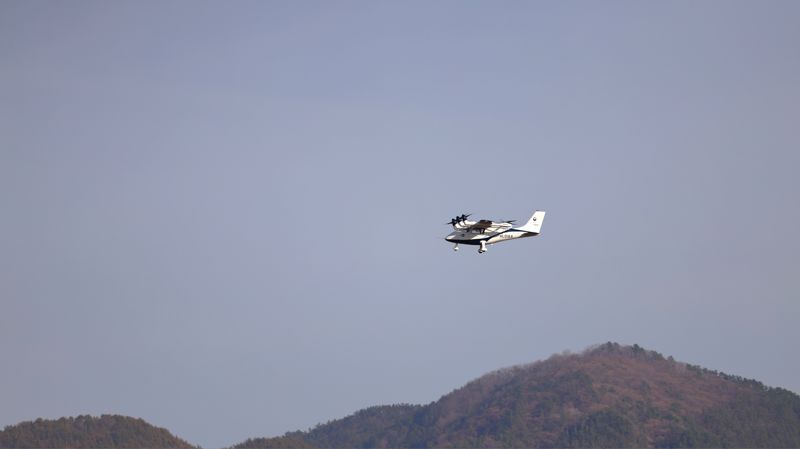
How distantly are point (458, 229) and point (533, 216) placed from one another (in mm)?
21072

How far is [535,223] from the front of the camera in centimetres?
15600

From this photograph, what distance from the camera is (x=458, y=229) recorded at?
139 m

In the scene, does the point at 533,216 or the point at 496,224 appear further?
the point at 533,216

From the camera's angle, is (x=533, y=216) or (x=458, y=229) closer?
(x=458, y=229)

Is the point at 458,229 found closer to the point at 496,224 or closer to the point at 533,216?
the point at 496,224

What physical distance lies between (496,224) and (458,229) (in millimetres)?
5736

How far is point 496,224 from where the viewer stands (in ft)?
463

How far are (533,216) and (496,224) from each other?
54.6ft

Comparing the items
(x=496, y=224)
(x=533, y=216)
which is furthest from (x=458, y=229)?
(x=533, y=216)

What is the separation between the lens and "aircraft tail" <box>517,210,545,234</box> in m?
154

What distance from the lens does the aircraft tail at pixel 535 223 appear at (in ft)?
504
